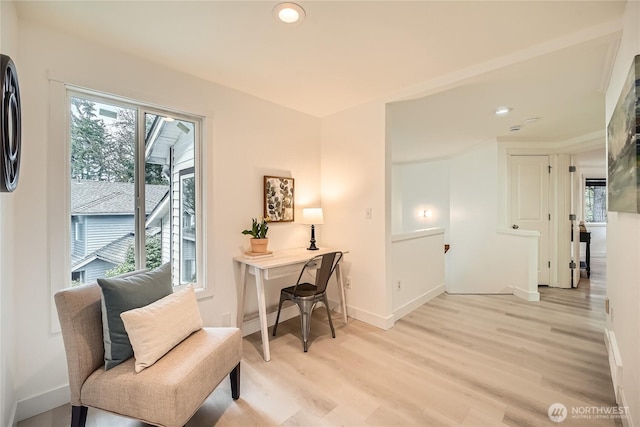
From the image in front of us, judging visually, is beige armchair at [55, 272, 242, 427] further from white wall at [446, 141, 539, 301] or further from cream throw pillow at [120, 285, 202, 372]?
white wall at [446, 141, 539, 301]

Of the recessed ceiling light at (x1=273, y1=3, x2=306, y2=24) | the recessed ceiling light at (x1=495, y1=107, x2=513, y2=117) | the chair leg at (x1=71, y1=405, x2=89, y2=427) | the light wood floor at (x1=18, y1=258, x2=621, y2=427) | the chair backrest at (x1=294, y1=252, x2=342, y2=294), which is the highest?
the recessed ceiling light at (x1=273, y1=3, x2=306, y2=24)

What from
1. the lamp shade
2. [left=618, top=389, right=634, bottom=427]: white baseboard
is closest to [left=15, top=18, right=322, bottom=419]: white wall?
the lamp shade

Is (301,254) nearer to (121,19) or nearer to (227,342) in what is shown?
(227,342)

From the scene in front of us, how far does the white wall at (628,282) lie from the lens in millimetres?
1354

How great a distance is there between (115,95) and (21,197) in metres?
0.90

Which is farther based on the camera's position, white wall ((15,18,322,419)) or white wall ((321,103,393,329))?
white wall ((321,103,393,329))

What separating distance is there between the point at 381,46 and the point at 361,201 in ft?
5.06

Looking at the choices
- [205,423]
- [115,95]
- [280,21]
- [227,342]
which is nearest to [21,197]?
[115,95]

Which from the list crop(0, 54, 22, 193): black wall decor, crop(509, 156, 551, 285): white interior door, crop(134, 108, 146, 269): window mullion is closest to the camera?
crop(0, 54, 22, 193): black wall decor

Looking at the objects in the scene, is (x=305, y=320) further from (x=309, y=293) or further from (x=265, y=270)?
(x=265, y=270)

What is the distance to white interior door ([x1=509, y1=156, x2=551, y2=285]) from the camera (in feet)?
14.9

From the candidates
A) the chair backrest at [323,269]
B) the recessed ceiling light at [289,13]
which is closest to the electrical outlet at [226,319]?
the chair backrest at [323,269]

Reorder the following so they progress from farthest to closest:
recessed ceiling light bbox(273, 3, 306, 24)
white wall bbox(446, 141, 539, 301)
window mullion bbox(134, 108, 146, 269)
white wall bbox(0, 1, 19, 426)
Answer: white wall bbox(446, 141, 539, 301) < window mullion bbox(134, 108, 146, 269) < recessed ceiling light bbox(273, 3, 306, 24) < white wall bbox(0, 1, 19, 426)

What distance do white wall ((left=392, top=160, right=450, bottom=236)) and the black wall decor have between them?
5.87 meters
